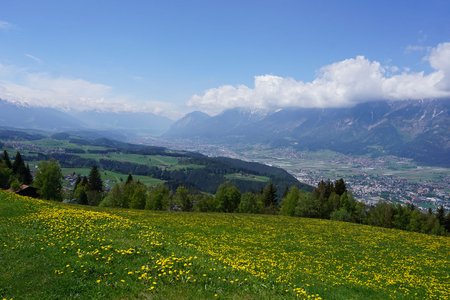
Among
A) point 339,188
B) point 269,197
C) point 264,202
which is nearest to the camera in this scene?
point 339,188

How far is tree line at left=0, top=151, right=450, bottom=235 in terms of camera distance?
90688 millimetres

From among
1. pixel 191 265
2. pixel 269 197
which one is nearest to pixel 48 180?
pixel 269 197

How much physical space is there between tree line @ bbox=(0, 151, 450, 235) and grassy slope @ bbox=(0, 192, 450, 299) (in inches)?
2275

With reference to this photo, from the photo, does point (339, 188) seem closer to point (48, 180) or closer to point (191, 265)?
point (48, 180)

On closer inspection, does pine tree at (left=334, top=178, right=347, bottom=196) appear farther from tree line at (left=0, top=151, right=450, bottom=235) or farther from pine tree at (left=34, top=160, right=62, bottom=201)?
pine tree at (left=34, top=160, right=62, bottom=201)

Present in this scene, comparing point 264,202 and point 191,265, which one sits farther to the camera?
point 264,202

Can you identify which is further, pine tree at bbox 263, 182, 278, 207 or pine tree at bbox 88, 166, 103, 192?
pine tree at bbox 88, 166, 103, 192

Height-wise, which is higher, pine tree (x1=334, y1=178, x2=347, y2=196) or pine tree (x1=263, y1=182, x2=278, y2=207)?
pine tree (x1=334, y1=178, x2=347, y2=196)

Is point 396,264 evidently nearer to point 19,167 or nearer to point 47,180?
point 47,180

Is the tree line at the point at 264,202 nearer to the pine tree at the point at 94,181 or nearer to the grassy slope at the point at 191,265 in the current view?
the pine tree at the point at 94,181

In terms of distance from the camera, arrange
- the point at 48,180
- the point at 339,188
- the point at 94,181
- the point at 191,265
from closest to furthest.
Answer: the point at 191,265, the point at 48,180, the point at 339,188, the point at 94,181

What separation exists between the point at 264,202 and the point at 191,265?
98.3 meters

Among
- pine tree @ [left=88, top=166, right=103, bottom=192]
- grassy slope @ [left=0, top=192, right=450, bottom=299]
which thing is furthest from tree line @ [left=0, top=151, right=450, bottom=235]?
grassy slope @ [left=0, top=192, right=450, bottom=299]

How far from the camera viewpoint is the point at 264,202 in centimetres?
11256
